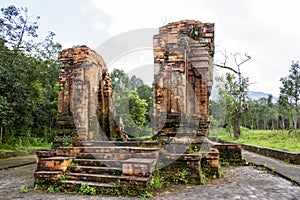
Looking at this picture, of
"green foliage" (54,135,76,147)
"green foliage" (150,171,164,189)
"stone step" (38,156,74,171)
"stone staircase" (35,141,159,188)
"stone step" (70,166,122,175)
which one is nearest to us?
"stone staircase" (35,141,159,188)

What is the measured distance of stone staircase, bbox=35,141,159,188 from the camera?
470 cm

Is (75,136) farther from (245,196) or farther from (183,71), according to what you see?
(245,196)

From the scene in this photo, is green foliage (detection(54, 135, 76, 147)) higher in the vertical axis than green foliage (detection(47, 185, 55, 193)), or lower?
higher

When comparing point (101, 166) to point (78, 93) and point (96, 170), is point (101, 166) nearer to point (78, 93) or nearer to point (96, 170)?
point (96, 170)

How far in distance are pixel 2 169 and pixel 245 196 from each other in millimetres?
7267

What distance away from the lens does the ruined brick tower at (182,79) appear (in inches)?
248

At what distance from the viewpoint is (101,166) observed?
17.7ft

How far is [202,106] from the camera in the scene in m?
7.31

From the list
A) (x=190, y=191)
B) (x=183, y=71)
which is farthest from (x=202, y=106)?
(x=190, y=191)

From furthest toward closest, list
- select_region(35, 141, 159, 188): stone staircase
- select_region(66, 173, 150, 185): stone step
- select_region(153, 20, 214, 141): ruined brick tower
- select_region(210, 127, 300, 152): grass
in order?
select_region(210, 127, 300, 152): grass
select_region(153, 20, 214, 141): ruined brick tower
select_region(35, 141, 159, 188): stone staircase
select_region(66, 173, 150, 185): stone step

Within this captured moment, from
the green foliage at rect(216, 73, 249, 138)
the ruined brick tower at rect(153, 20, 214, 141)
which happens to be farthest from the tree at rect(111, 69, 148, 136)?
the ruined brick tower at rect(153, 20, 214, 141)

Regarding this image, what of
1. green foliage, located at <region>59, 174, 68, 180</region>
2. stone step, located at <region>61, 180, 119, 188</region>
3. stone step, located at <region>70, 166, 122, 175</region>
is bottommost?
stone step, located at <region>61, 180, 119, 188</region>

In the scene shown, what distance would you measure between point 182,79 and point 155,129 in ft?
5.13

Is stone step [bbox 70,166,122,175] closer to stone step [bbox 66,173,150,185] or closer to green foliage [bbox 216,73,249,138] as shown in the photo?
stone step [bbox 66,173,150,185]
